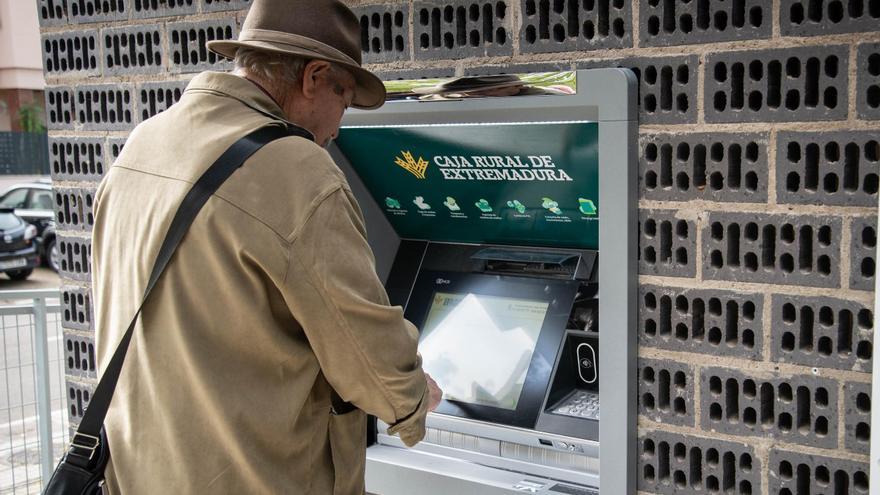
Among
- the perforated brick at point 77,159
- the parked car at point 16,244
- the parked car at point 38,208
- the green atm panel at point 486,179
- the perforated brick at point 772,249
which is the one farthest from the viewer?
the parked car at point 38,208

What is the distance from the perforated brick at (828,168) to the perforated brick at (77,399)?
2568mm

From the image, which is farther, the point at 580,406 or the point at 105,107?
the point at 105,107

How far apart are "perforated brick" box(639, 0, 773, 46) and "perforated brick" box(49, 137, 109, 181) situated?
2006 mm

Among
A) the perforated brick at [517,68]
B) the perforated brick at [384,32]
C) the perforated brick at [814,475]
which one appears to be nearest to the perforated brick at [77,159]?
the perforated brick at [384,32]

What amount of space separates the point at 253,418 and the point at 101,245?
560 mm

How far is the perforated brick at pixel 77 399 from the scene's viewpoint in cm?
341

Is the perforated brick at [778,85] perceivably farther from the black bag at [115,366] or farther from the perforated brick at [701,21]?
the black bag at [115,366]

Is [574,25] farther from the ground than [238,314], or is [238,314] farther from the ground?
[574,25]

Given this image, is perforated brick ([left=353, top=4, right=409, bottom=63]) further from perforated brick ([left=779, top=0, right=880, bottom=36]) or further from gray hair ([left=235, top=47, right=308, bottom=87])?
perforated brick ([left=779, top=0, right=880, bottom=36])

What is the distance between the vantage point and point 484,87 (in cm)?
224

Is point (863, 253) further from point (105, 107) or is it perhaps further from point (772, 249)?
point (105, 107)

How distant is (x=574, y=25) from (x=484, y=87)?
0.26 m

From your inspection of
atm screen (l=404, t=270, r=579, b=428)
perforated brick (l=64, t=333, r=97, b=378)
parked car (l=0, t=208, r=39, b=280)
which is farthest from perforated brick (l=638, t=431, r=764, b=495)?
parked car (l=0, t=208, r=39, b=280)

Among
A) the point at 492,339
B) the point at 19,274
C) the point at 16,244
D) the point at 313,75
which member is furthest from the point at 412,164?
the point at 19,274
